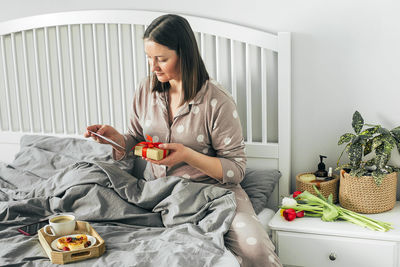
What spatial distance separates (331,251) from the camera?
5.55 feet

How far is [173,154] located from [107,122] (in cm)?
86

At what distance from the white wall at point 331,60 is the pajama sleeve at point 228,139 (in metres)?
0.40

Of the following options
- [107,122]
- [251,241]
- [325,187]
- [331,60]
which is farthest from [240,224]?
[107,122]

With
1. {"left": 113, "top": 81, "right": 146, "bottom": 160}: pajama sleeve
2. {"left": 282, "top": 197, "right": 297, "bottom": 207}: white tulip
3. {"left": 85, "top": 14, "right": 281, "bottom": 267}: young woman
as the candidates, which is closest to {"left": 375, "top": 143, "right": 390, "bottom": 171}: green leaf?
{"left": 282, "top": 197, "right": 297, "bottom": 207}: white tulip

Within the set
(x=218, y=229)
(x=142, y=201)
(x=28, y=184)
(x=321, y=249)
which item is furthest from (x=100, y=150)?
(x=321, y=249)

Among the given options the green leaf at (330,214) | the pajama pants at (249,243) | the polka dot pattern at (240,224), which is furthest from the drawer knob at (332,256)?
the polka dot pattern at (240,224)

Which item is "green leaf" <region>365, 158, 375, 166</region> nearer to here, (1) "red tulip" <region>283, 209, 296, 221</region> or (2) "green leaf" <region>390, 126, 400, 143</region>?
(2) "green leaf" <region>390, 126, 400, 143</region>

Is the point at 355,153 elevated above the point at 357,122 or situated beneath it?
situated beneath

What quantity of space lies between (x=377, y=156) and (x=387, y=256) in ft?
1.18

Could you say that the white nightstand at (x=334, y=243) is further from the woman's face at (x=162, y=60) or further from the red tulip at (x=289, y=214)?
the woman's face at (x=162, y=60)

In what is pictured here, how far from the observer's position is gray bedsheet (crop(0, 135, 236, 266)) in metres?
1.41

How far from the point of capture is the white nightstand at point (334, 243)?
1.64 m

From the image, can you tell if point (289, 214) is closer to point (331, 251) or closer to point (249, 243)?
point (331, 251)

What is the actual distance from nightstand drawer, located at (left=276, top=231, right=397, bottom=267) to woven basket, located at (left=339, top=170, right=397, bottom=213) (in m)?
0.18
